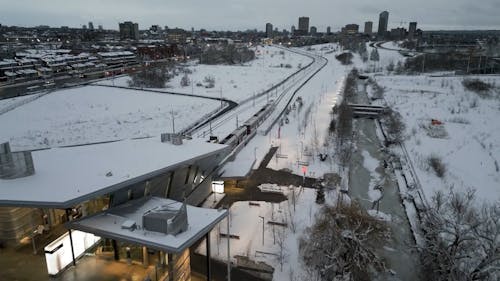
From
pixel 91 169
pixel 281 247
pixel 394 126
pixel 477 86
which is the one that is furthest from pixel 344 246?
pixel 477 86

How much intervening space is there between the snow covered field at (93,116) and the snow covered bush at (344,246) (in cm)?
2515

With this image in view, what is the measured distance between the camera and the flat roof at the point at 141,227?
456 inches

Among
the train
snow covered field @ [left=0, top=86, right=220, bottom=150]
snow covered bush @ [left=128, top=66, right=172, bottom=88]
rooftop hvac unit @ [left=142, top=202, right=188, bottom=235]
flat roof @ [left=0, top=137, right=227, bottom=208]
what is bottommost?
snow covered field @ [left=0, top=86, right=220, bottom=150]

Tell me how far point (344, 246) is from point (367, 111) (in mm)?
34583

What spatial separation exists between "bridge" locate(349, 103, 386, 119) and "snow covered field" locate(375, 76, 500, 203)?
2.78 m

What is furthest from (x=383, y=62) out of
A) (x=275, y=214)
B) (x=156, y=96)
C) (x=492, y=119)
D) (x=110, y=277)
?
(x=110, y=277)

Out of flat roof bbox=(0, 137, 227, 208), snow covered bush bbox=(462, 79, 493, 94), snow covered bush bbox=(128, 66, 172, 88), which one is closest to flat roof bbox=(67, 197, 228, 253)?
flat roof bbox=(0, 137, 227, 208)

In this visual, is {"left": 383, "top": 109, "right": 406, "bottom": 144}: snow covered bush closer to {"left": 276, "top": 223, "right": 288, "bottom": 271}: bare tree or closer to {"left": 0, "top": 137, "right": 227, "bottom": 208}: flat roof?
{"left": 276, "top": 223, "right": 288, "bottom": 271}: bare tree

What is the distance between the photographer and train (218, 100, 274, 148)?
29.1 metres

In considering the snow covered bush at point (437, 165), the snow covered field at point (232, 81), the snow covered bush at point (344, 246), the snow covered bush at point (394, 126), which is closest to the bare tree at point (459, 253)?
the snow covered bush at point (344, 246)

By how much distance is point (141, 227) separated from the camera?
12.4 m

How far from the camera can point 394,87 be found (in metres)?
62.2

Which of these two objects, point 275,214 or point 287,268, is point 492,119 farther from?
point 287,268

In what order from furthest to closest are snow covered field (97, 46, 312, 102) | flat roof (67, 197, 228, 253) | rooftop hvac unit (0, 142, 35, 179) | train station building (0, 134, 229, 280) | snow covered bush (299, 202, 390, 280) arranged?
snow covered field (97, 46, 312, 102) → snow covered bush (299, 202, 390, 280) → rooftop hvac unit (0, 142, 35, 179) → train station building (0, 134, 229, 280) → flat roof (67, 197, 228, 253)
